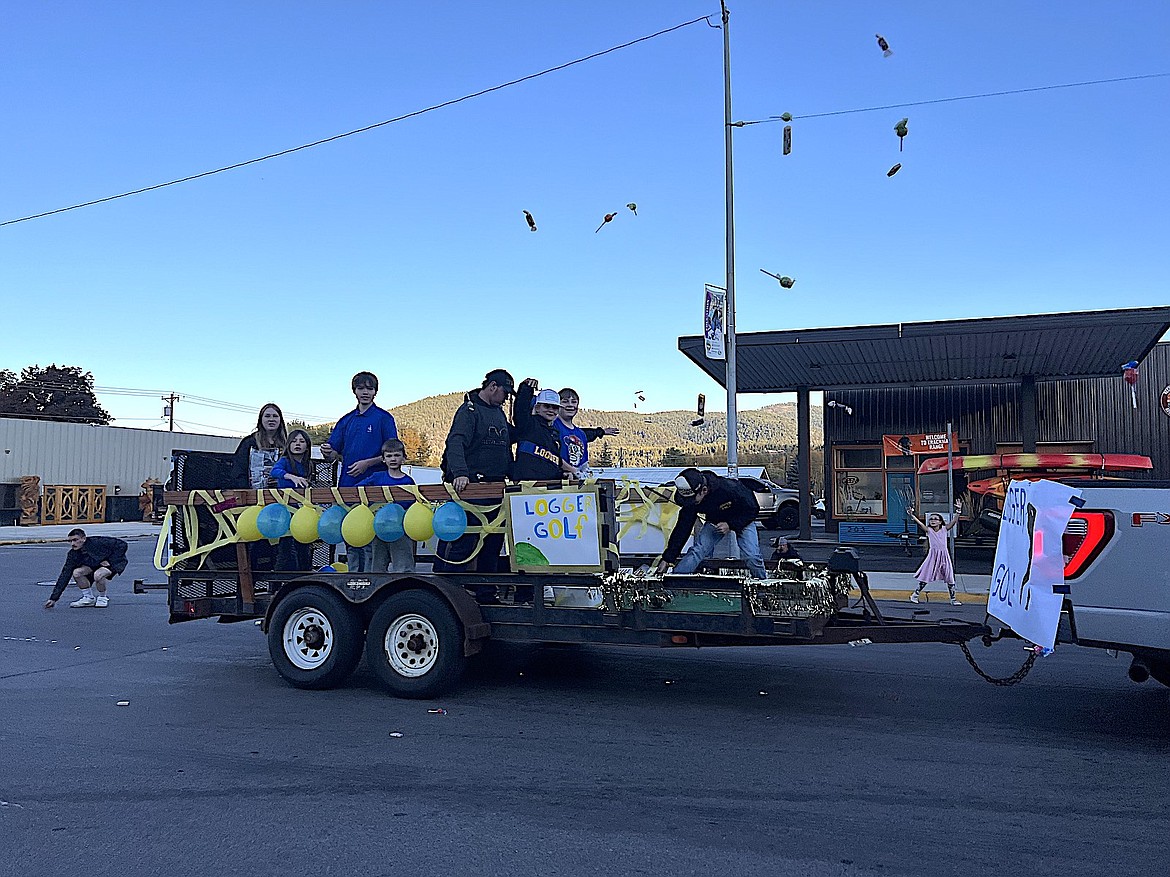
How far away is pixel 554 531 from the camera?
6883 millimetres

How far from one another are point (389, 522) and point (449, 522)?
0.49 m

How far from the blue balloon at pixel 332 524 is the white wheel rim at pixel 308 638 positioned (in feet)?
1.82

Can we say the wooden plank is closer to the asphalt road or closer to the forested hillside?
the asphalt road

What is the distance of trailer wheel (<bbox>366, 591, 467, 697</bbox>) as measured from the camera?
269 inches

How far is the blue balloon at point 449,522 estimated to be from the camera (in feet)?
23.5

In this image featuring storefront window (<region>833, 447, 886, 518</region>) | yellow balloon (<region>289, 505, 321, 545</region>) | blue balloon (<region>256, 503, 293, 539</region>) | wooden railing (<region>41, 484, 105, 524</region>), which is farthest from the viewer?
wooden railing (<region>41, 484, 105, 524</region>)

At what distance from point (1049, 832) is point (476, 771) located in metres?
2.83

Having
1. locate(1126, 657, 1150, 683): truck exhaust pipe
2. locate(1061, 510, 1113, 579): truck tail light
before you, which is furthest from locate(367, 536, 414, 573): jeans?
locate(1126, 657, 1150, 683): truck exhaust pipe

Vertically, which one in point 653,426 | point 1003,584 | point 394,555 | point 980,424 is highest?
point 653,426

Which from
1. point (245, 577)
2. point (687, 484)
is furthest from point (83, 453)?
point (687, 484)

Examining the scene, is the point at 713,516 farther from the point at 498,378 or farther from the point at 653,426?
the point at 653,426

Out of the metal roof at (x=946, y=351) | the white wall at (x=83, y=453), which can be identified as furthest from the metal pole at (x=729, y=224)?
the white wall at (x=83, y=453)

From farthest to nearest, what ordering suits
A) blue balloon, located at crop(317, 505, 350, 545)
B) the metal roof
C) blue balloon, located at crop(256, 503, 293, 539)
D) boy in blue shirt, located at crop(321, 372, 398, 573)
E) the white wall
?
the white wall, the metal roof, boy in blue shirt, located at crop(321, 372, 398, 573), blue balloon, located at crop(256, 503, 293, 539), blue balloon, located at crop(317, 505, 350, 545)

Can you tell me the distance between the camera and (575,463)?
888cm
